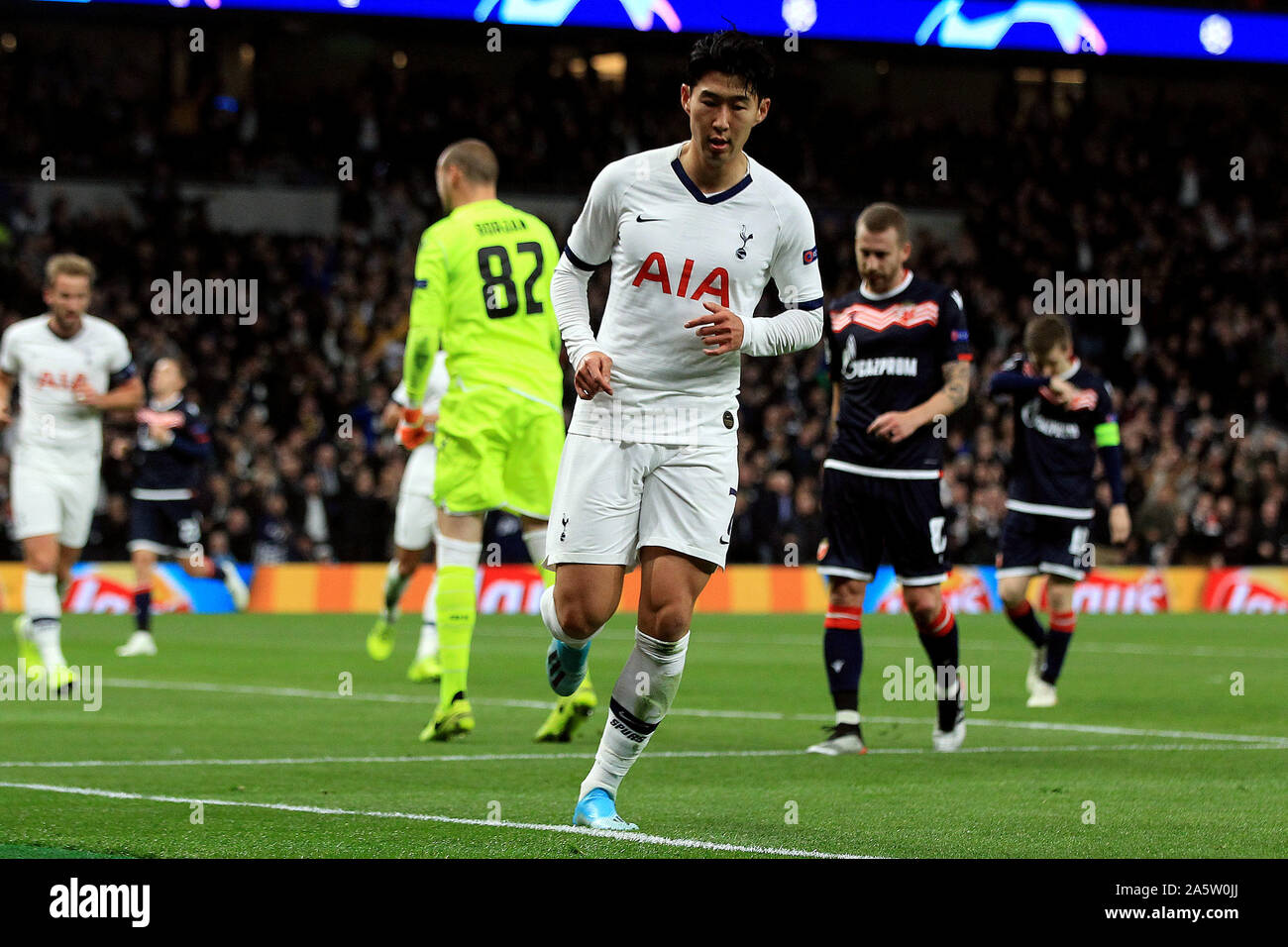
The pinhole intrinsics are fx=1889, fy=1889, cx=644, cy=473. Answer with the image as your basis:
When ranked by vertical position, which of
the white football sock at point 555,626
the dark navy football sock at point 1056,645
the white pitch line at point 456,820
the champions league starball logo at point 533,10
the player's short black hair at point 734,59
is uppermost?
the champions league starball logo at point 533,10

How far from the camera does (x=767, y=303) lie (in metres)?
28.5

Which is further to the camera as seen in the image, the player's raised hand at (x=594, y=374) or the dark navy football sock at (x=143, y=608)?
the dark navy football sock at (x=143, y=608)

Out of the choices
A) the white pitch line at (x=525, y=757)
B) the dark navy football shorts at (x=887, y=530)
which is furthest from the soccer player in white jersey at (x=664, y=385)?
the dark navy football shorts at (x=887, y=530)

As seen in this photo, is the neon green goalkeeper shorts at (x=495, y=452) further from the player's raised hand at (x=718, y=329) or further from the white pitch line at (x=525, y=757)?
the player's raised hand at (x=718, y=329)

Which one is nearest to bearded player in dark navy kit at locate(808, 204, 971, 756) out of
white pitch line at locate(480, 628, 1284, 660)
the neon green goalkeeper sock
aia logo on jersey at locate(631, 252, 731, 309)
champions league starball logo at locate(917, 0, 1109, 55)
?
the neon green goalkeeper sock

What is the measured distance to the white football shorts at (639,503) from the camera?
5.96 meters

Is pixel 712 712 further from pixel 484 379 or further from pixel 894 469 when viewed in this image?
pixel 484 379

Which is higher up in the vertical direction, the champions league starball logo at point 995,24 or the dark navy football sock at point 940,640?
the champions league starball logo at point 995,24

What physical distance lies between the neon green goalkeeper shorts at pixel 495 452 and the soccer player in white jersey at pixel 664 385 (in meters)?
2.67

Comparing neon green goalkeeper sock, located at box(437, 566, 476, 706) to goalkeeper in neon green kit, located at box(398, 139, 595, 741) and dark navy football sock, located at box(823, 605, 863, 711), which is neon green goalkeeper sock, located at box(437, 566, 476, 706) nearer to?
goalkeeper in neon green kit, located at box(398, 139, 595, 741)

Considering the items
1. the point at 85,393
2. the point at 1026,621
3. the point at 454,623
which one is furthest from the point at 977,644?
the point at 454,623

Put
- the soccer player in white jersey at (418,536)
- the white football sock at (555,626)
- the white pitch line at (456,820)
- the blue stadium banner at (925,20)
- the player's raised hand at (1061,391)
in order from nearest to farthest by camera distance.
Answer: the white pitch line at (456,820) → the white football sock at (555,626) → the player's raised hand at (1061,391) → the soccer player in white jersey at (418,536) → the blue stadium banner at (925,20)

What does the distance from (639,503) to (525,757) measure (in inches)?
96.0

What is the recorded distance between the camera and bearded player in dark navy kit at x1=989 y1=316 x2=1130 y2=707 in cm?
1141
